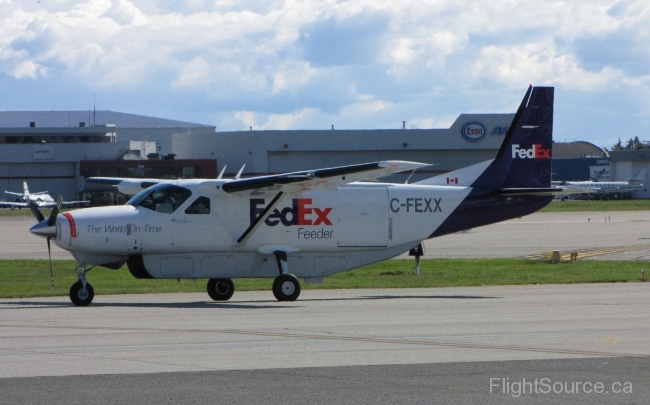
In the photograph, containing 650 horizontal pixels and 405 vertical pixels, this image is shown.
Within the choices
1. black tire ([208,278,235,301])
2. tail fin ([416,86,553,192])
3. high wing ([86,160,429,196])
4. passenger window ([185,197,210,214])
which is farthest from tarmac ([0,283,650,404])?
tail fin ([416,86,553,192])

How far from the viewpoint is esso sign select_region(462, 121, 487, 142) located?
3216 inches

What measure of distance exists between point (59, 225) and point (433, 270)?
46.1 ft

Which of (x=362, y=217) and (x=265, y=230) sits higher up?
(x=362, y=217)

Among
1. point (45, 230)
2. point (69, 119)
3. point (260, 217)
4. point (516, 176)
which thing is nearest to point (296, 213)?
point (260, 217)

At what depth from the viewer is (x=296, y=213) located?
19.0 meters

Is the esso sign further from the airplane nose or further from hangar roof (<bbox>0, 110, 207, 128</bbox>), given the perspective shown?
hangar roof (<bbox>0, 110, 207, 128</bbox>)

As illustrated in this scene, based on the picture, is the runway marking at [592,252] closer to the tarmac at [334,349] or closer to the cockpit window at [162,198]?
the tarmac at [334,349]

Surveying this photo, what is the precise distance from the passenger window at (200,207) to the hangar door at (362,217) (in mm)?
2904

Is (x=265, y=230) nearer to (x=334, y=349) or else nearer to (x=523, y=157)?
(x=523, y=157)

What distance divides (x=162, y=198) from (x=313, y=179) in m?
3.21

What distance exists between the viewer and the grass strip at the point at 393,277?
2277cm

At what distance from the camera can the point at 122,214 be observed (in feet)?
57.7

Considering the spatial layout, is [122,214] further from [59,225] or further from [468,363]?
[468,363]

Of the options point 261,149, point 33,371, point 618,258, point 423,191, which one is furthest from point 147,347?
point 261,149
